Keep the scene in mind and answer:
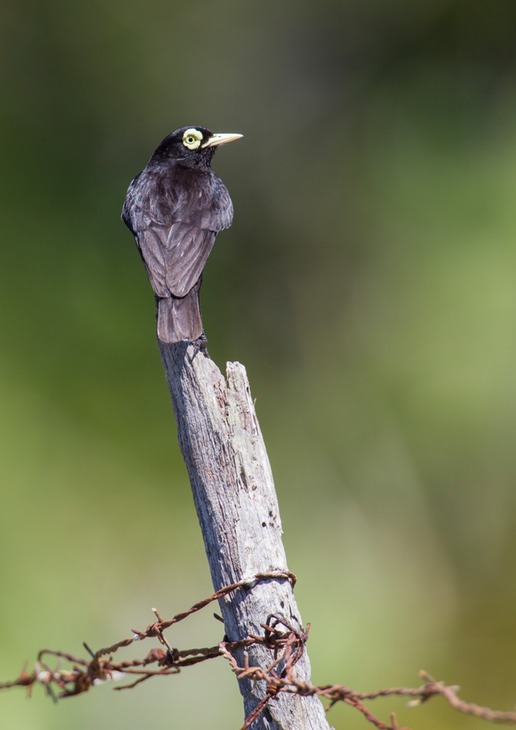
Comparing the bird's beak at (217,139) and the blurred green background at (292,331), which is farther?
the blurred green background at (292,331)

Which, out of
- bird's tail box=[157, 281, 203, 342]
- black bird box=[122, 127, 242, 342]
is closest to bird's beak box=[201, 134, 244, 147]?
black bird box=[122, 127, 242, 342]

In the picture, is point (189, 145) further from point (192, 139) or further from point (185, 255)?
point (185, 255)

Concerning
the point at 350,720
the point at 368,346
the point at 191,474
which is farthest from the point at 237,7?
the point at 191,474

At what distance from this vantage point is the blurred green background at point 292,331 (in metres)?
7.73

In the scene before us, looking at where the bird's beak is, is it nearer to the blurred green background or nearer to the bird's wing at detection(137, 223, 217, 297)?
the bird's wing at detection(137, 223, 217, 297)

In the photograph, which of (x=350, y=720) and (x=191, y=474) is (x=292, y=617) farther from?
(x=350, y=720)

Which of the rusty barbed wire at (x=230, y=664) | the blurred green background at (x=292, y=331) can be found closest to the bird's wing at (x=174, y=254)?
the rusty barbed wire at (x=230, y=664)

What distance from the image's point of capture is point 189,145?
5.99m

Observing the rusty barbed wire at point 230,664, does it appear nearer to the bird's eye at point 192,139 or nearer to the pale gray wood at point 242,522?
the pale gray wood at point 242,522

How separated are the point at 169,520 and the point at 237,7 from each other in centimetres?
612

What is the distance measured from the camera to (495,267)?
9281mm

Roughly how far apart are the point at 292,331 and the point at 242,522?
7.38 meters

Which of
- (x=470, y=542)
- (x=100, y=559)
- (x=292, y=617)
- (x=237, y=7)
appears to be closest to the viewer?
(x=292, y=617)

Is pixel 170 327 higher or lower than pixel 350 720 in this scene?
higher
